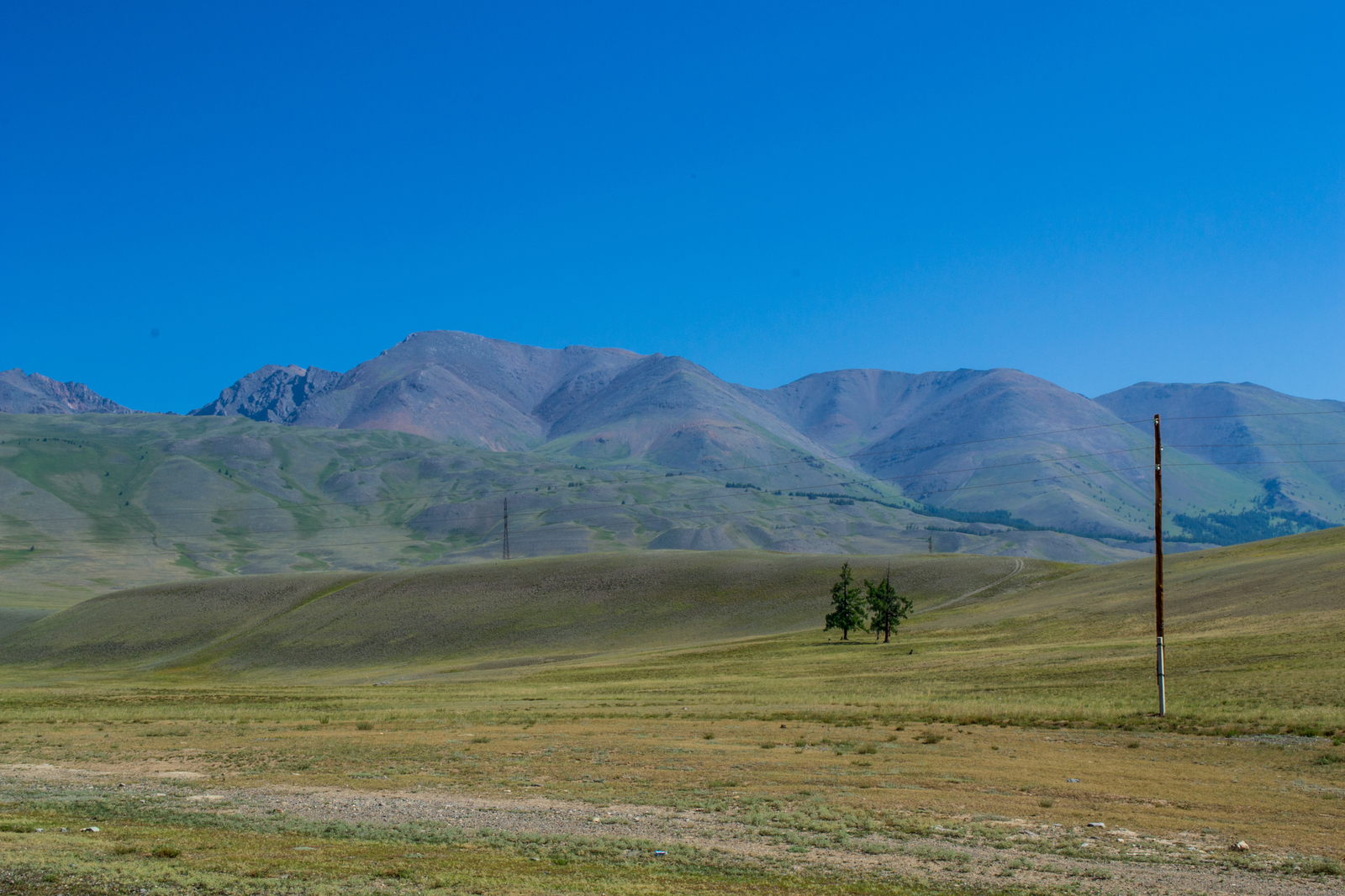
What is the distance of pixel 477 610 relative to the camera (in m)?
129

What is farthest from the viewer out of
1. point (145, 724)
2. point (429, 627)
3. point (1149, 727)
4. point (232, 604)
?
point (232, 604)

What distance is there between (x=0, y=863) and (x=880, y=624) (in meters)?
86.7

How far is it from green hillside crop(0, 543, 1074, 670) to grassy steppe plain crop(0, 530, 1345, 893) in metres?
24.3

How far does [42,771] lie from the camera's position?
30.0m

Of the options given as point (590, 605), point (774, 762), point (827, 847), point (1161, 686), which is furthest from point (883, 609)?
point (827, 847)

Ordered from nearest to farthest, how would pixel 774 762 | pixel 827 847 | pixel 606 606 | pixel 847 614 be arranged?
pixel 827 847
pixel 774 762
pixel 847 614
pixel 606 606

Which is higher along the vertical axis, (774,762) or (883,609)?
(883,609)

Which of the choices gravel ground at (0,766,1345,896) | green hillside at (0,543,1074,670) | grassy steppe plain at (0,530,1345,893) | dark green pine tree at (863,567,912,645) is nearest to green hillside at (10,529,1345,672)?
green hillside at (0,543,1074,670)

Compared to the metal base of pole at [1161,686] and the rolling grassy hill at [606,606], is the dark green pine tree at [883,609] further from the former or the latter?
the metal base of pole at [1161,686]

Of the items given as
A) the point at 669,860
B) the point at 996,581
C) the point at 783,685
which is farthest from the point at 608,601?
the point at 669,860

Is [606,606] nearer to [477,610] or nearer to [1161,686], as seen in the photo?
[477,610]

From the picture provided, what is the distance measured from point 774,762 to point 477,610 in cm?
10345

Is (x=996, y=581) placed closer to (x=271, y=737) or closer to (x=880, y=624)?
(x=880, y=624)

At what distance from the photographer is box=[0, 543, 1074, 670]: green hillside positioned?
11525 cm
